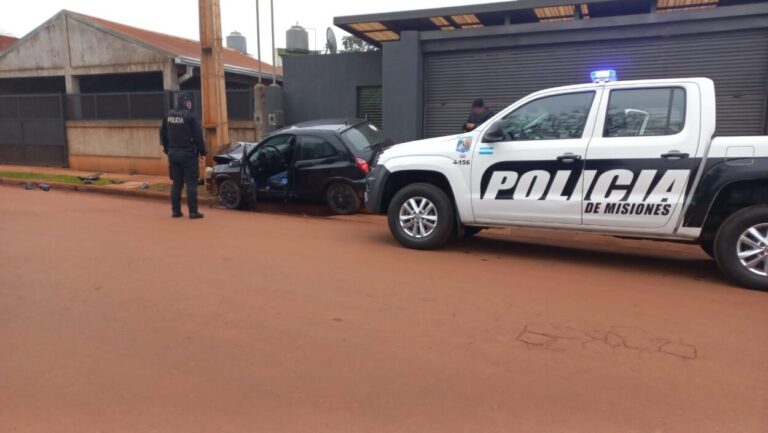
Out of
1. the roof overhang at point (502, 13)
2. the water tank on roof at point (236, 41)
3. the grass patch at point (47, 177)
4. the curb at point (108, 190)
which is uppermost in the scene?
the water tank on roof at point (236, 41)

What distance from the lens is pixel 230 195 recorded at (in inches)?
429

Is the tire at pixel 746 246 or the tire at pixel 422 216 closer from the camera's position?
the tire at pixel 746 246

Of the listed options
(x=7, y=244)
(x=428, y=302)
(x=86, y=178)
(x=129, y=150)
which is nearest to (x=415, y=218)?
(x=428, y=302)

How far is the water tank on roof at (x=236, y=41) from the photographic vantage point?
31688mm

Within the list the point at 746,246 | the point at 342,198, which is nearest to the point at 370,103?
the point at 342,198

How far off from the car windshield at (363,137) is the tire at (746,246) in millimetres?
5593

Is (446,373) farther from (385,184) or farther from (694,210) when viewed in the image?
(385,184)

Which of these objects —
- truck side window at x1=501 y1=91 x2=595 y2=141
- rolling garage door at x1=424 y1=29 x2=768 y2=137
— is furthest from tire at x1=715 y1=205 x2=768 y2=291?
rolling garage door at x1=424 y1=29 x2=768 y2=137

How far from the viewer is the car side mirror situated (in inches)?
254

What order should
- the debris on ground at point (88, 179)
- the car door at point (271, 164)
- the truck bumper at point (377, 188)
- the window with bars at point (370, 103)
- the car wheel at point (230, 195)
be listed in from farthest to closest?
1. the debris on ground at point (88, 179)
2. the window with bars at point (370, 103)
3. the car wheel at point (230, 195)
4. the car door at point (271, 164)
5. the truck bumper at point (377, 188)

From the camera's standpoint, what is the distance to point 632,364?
3.77 meters

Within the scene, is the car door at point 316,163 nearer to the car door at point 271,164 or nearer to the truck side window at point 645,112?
the car door at point 271,164

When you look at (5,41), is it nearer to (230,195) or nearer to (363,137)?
(230,195)

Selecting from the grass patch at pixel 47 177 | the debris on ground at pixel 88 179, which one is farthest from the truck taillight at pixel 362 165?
the debris on ground at pixel 88 179
